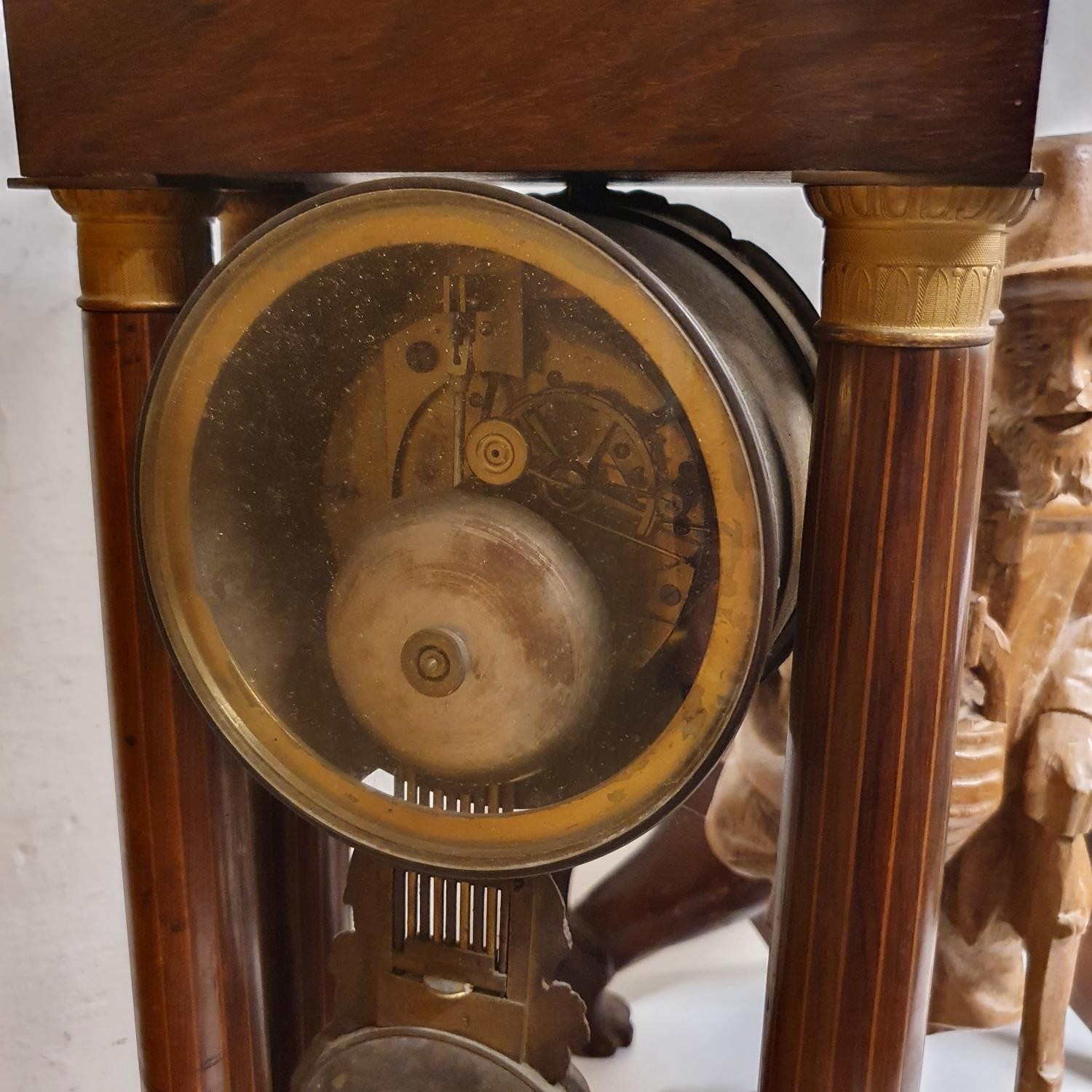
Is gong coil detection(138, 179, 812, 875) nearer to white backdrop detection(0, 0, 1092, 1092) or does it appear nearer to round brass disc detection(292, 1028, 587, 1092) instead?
round brass disc detection(292, 1028, 587, 1092)

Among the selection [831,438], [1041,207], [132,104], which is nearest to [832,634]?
[831,438]

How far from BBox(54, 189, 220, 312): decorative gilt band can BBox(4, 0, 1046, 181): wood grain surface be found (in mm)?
33

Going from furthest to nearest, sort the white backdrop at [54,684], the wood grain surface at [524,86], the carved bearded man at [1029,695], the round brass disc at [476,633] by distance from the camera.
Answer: the white backdrop at [54,684] < the carved bearded man at [1029,695] < the round brass disc at [476,633] < the wood grain surface at [524,86]


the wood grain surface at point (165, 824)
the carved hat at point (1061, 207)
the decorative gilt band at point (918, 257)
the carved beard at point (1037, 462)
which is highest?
the carved hat at point (1061, 207)

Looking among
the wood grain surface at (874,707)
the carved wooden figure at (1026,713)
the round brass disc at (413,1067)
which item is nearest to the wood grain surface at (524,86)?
the wood grain surface at (874,707)

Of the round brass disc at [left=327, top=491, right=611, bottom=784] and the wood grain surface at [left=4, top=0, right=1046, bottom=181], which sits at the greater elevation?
the wood grain surface at [left=4, top=0, right=1046, bottom=181]

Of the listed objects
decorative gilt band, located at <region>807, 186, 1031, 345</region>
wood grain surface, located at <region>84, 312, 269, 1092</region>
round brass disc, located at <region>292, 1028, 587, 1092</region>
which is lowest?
round brass disc, located at <region>292, 1028, 587, 1092</region>

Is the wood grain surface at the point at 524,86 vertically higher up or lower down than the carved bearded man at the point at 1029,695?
higher up

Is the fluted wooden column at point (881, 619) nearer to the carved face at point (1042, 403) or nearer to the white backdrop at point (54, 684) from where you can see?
the carved face at point (1042, 403)

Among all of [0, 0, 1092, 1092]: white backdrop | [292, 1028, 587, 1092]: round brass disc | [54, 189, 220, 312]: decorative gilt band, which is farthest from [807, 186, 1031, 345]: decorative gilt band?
[0, 0, 1092, 1092]: white backdrop

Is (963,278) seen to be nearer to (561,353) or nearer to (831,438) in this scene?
(831,438)

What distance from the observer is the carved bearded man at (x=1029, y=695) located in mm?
1003

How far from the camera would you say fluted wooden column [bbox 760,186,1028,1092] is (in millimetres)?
688

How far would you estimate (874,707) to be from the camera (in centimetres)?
74
